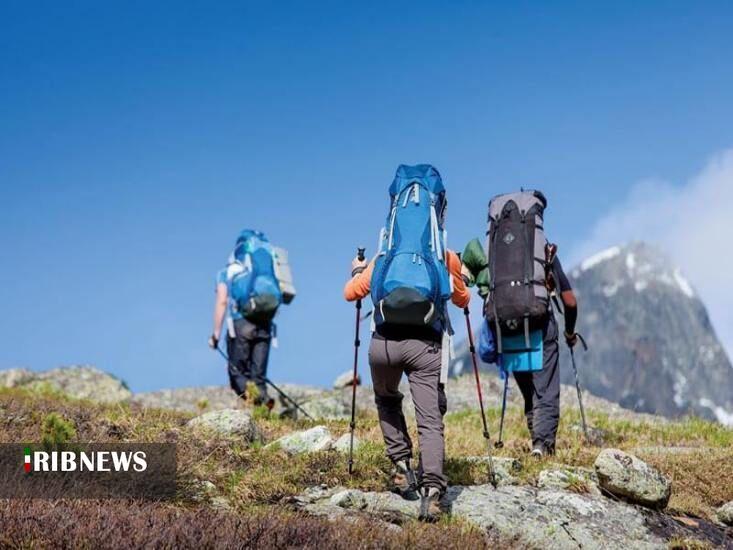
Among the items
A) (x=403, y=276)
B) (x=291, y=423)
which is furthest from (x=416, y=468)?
(x=291, y=423)

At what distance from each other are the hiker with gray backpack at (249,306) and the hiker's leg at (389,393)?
758 centimetres

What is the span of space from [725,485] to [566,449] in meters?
1.97

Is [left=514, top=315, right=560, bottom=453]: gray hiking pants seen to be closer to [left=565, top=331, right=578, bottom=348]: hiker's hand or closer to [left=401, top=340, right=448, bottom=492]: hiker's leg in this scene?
[left=565, top=331, right=578, bottom=348]: hiker's hand

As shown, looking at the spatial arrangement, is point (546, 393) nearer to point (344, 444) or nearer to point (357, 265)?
point (344, 444)

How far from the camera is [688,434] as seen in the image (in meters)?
13.9

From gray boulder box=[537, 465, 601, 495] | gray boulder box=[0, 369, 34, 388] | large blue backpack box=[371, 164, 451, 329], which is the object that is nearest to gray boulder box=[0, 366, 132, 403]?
gray boulder box=[0, 369, 34, 388]

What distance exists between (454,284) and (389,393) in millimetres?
1253

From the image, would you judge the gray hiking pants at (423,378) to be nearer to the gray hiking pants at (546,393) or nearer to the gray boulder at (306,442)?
the gray boulder at (306,442)

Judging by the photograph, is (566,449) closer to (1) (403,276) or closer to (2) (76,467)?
(1) (403,276)

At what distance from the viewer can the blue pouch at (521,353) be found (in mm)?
11539

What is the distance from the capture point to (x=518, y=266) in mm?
11320

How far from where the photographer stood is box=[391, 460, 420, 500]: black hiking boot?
28.3 ft

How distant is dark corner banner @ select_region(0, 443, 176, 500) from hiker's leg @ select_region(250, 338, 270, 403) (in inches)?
269

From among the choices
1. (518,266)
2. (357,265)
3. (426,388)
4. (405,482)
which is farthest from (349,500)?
(518,266)
